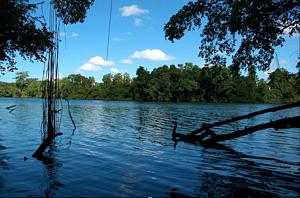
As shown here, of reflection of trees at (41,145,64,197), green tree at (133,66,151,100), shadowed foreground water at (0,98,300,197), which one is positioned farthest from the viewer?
green tree at (133,66,151,100)

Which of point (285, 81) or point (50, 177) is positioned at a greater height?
point (285, 81)

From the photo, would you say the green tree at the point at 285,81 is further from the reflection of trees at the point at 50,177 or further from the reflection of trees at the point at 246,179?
the reflection of trees at the point at 50,177

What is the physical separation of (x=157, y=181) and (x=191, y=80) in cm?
15233

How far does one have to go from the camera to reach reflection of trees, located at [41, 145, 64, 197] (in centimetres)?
1023

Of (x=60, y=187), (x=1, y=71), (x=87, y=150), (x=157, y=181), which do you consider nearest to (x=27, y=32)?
(x=1, y=71)

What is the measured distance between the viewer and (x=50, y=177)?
12.0 m

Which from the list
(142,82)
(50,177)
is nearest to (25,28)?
(50,177)

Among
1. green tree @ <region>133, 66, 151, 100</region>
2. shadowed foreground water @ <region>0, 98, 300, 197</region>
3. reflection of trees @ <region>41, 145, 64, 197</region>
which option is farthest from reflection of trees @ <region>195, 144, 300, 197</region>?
green tree @ <region>133, 66, 151, 100</region>

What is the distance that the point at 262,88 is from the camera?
17400cm

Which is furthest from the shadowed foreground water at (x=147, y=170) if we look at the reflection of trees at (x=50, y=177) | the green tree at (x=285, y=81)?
the green tree at (x=285, y=81)

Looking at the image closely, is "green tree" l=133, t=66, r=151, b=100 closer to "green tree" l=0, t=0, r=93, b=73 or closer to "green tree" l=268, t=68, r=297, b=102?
"green tree" l=268, t=68, r=297, b=102

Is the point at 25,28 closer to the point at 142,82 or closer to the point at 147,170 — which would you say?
the point at 147,170

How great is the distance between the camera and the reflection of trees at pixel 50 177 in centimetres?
1023

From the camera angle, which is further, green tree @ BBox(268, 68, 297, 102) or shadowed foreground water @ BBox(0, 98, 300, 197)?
green tree @ BBox(268, 68, 297, 102)
